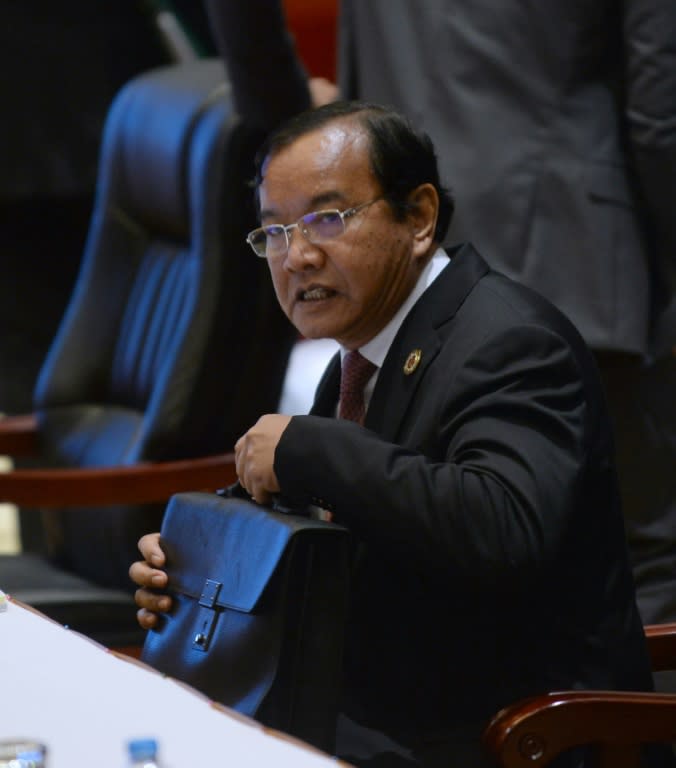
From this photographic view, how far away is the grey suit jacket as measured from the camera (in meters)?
2.29

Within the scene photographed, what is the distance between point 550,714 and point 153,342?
1509 millimetres

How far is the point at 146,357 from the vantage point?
2.87 metres

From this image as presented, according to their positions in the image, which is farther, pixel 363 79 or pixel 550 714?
pixel 363 79

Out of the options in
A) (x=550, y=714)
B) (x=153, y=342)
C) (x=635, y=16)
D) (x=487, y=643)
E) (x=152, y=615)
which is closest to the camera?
(x=550, y=714)

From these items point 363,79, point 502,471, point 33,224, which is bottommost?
point 33,224

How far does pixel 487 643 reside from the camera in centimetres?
157

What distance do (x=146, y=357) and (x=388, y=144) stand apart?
124 centimetres

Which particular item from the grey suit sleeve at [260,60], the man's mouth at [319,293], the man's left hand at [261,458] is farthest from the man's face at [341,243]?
the grey suit sleeve at [260,60]

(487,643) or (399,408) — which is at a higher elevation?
(399,408)

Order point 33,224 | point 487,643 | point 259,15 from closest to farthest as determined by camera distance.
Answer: point 487,643 → point 259,15 → point 33,224

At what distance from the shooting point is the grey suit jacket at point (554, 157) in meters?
2.29

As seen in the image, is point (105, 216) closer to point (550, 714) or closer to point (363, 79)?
point (363, 79)

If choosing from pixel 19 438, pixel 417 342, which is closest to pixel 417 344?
pixel 417 342

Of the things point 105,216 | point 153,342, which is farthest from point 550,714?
point 105,216
